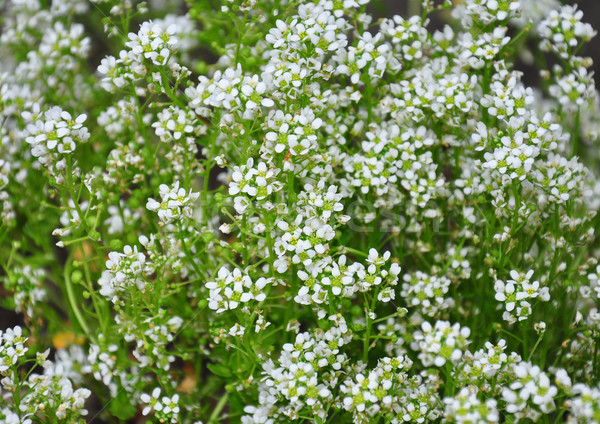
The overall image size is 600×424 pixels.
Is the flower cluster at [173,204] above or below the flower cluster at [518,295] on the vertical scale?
above

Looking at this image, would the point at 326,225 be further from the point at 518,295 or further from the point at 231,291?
the point at 518,295

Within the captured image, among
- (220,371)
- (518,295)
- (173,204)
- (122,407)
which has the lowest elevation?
(122,407)

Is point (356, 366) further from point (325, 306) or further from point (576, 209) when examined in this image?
point (576, 209)

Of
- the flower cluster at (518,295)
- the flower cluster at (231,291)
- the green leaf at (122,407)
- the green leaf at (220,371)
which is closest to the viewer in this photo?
the flower cluster at (231,291)

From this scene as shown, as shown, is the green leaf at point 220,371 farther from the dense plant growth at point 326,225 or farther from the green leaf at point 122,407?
the green leaf at point 122,407

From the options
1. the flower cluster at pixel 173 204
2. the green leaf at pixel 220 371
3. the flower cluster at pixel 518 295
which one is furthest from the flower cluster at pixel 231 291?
the flower cluster at pixel 518 295

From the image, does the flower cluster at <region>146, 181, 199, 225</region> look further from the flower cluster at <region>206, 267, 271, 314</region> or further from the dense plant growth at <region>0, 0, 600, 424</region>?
the flower cluster at <region>206, 267, 271, 314</region>

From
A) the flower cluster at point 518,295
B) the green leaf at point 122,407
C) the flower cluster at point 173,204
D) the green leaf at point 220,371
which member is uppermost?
the flower cluster at point 173,204

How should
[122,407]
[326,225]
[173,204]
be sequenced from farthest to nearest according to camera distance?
[122,407] → [173,204] → [326,225]

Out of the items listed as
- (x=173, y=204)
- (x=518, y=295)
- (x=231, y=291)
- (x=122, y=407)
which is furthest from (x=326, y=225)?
(x=122, y=407)

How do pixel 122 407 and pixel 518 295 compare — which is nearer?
pixel 518 295

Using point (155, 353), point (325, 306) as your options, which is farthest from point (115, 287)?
point (325, 306)
